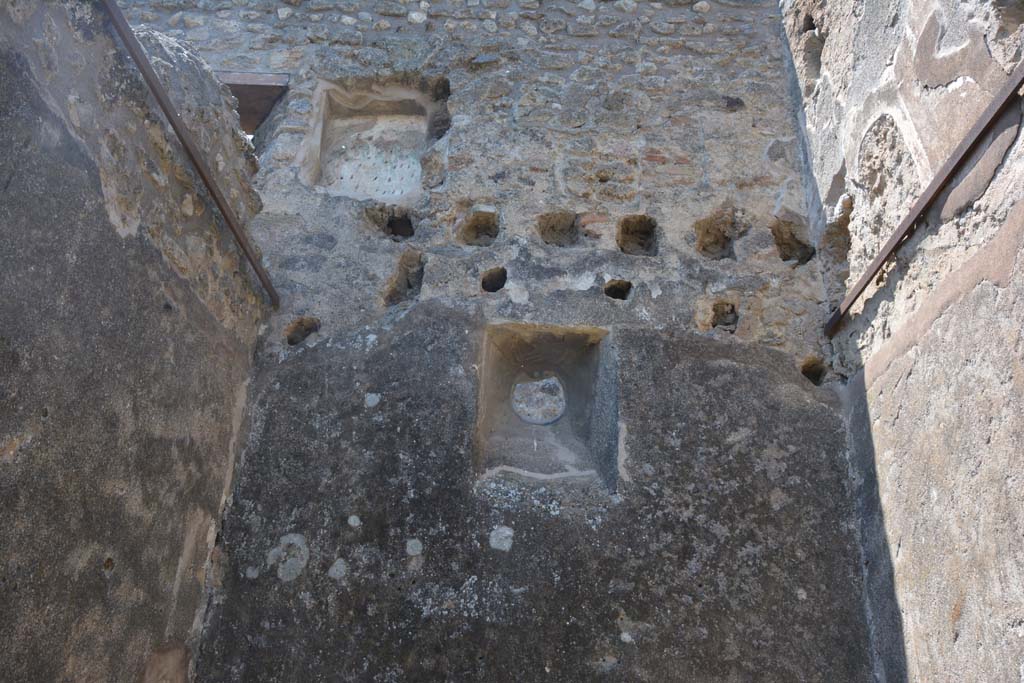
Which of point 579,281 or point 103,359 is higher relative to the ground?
point 103,359

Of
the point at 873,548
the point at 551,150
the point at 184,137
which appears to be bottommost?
the point at 873,548

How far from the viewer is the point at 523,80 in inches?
138

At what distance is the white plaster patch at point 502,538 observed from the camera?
237cm

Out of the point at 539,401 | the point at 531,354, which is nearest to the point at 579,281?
the point at 531,354

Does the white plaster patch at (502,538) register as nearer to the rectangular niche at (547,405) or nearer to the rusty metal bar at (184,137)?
the rectangular niche at (547,405)

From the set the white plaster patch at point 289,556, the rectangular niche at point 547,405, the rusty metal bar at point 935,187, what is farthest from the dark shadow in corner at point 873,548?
the white plaster patch at point 289,556

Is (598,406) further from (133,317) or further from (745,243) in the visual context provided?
(133,317)

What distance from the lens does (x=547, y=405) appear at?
9.57 feet

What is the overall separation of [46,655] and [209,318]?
1.10m

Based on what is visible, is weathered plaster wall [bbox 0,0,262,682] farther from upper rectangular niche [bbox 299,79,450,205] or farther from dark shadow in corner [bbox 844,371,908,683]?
dark shadow in corner [bbox 844,371,908,683]

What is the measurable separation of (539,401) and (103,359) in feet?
4.89

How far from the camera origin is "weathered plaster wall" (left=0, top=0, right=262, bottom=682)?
1661 mm

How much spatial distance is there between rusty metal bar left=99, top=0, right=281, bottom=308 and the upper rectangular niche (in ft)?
2.38

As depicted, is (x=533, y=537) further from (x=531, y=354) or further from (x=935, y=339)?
(x=935, y=339)
